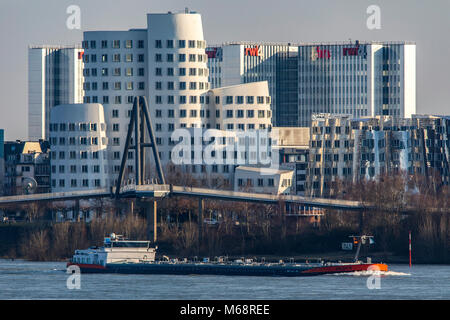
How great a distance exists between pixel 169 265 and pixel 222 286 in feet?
82.7

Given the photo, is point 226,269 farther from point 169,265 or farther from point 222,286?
point 222,286

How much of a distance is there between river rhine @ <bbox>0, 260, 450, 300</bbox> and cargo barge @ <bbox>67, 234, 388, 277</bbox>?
256 centimetres

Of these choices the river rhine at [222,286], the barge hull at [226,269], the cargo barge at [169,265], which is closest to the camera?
the river rhine at [222,286]

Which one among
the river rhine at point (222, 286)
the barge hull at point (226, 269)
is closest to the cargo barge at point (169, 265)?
the barge hull at point (226, 269)

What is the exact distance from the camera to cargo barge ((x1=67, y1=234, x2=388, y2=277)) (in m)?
178

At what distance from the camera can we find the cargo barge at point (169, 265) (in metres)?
178

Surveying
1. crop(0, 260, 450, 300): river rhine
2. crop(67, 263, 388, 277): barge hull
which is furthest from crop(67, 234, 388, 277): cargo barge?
crop(0, 260, 450, 300): river rhine

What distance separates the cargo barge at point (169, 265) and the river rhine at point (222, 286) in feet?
8.39

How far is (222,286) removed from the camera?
160 metres

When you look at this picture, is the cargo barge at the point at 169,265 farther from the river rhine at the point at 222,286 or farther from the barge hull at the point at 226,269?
the river rhine at the point at 222,286
